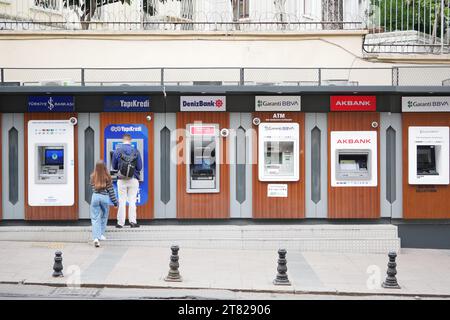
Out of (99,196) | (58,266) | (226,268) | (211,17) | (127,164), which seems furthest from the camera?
(211,17)

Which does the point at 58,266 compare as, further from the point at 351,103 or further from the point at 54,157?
the point at 351,103

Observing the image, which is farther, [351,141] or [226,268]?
[351,141]

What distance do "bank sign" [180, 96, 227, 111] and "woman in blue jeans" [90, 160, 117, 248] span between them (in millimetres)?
2239

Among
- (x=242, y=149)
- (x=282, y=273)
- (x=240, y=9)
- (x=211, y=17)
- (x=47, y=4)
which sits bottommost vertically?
(x=282, y=273)

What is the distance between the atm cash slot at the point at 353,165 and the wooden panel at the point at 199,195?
94.7 inches

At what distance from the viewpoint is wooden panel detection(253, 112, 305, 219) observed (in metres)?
15.1

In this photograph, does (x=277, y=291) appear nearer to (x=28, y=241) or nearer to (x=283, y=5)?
(x=28, y=241)

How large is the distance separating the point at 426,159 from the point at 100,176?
686cm

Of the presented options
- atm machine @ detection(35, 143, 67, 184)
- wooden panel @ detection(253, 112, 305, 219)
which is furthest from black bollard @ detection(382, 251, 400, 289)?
atm machine @ detection(35, 143, 67, 184)

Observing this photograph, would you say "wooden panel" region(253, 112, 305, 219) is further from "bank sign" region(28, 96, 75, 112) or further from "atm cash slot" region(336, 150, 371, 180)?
"bank sign" region(28, 96, 75, 112)

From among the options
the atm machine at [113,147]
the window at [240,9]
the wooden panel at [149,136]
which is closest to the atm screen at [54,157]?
the wooden panel at [149,136]

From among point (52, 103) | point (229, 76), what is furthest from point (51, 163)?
point (229, 76)

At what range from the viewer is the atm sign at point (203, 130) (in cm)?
1511

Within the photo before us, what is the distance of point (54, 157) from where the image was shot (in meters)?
15.1
